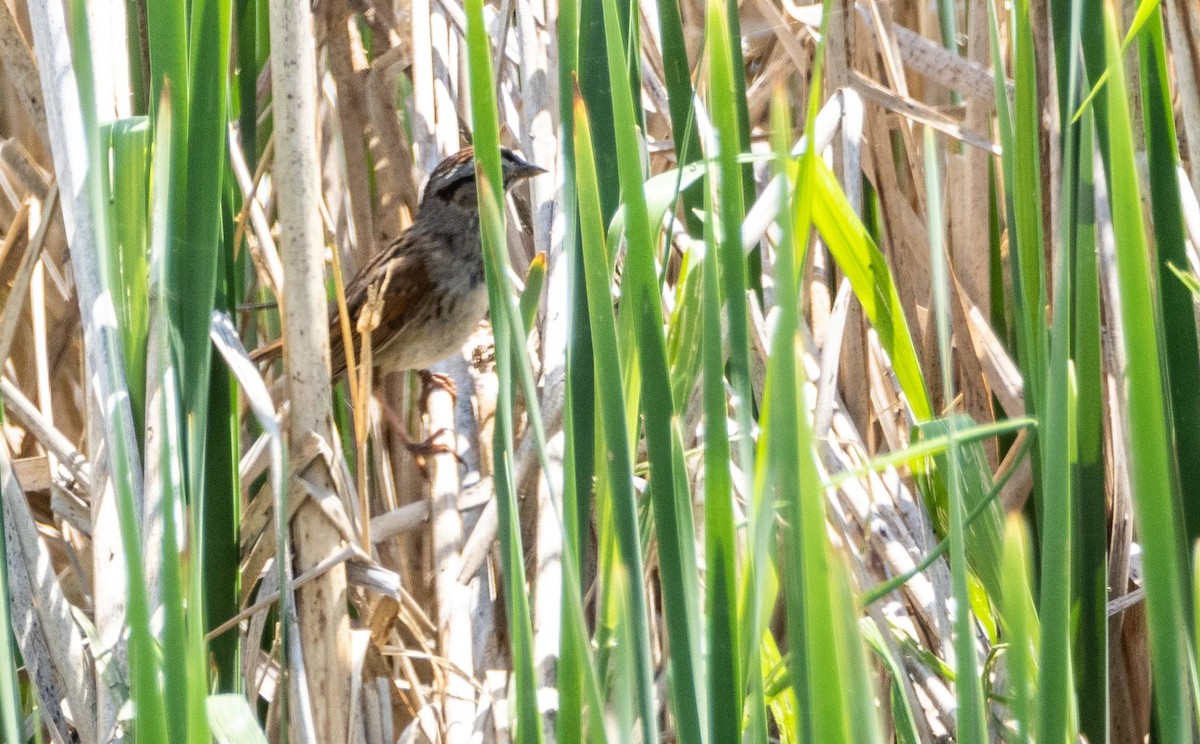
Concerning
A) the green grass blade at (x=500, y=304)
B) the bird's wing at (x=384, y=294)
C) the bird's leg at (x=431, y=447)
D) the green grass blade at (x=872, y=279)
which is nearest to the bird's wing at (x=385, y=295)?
the bird's wing at (x=384, y=294)

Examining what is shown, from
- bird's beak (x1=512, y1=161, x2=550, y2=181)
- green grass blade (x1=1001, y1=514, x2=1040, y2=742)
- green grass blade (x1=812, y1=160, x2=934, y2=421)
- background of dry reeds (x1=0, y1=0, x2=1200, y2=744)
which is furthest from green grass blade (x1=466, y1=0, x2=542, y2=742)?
bird's beak (x1=512, y1=161, x2=550, y2=181)

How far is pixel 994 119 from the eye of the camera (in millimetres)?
2006

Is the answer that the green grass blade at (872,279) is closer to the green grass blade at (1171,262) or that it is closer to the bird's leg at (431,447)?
the green grass blade at (1171,262)

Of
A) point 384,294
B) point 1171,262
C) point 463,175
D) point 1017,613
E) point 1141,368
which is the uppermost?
point 463,175

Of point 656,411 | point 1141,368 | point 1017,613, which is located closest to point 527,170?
point 656,411

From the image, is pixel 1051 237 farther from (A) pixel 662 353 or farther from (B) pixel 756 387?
(A) pixel 662 353

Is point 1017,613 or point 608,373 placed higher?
point 608,373

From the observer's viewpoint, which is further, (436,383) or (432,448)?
(436,383)

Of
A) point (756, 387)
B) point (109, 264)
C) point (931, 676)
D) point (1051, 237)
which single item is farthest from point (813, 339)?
point (109, 264)

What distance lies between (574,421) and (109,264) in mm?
384

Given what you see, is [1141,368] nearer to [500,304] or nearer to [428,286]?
[500,304]

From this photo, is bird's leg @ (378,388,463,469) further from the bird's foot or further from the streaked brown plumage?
the streaked brown plumage

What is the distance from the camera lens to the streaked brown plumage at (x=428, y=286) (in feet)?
7.42

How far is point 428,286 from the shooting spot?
248cm
